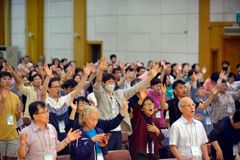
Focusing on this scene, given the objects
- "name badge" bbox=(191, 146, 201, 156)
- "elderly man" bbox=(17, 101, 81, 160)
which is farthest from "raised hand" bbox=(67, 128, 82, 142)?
"name badge" bbox=(191, 146, 201, 156)

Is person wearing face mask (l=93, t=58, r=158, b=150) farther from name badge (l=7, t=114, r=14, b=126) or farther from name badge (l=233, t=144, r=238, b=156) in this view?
name badge (l=233, t=144, r=238, b=156)

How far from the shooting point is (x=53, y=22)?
20578 millimetres

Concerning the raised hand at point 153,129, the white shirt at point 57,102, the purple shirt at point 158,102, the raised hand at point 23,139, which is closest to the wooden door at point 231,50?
the purple shirt at point 158,102

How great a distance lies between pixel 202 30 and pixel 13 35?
9640 mm

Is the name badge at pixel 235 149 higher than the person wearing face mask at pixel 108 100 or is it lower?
lower

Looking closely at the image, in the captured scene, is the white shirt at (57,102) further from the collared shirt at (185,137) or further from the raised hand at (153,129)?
the collared shirt at (185,137)

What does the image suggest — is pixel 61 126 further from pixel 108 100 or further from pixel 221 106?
pixel 221 106

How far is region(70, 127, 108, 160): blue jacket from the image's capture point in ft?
17.6

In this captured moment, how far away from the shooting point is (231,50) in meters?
15.0

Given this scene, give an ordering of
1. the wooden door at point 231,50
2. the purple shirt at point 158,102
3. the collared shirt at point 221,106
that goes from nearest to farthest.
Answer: the purple shirt at point 158,102, the collared shirt at point 221,106, the wooden door at point 231,50

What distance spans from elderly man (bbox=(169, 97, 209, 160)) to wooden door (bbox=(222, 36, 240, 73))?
922 cm

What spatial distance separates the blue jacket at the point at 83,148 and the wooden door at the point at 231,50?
32.9 feet

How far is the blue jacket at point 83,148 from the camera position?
5352 millimetres

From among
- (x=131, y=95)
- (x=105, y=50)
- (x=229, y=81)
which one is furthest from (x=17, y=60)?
(x=131, y=95)
